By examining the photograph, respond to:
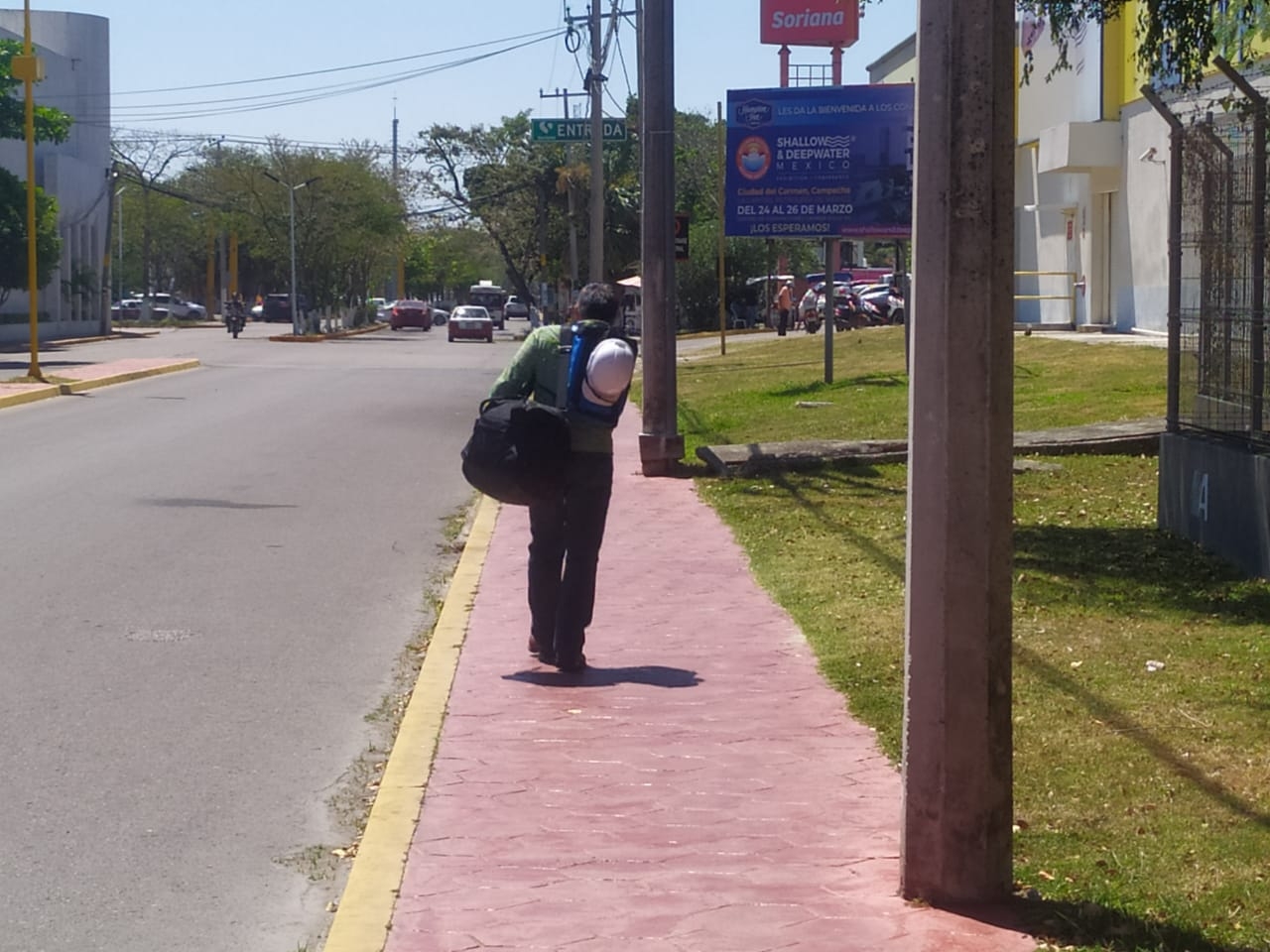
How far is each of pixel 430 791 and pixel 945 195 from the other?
2.75 metres

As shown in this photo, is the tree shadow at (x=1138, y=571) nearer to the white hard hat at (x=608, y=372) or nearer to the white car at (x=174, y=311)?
the white hard hat at (x=608, y=372)

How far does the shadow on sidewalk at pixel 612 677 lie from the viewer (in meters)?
7.68

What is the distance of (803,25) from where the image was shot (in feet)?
179

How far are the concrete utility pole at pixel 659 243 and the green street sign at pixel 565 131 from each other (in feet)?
59.0

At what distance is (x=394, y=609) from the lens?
9.97 metres

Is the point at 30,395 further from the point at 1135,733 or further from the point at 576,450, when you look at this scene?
the point at 1135,733

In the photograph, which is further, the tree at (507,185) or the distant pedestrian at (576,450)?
the tree at (507,185)

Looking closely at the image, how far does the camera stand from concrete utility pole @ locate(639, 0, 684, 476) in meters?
16.0

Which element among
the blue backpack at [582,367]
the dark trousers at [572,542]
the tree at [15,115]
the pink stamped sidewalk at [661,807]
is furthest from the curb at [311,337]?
the blue backpack at [582,367]

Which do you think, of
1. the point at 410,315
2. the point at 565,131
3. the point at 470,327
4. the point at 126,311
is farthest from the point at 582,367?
the point at 126,311

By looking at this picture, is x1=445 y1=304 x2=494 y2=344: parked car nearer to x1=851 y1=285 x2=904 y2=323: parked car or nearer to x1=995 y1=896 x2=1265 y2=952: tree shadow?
x1=851 y1=285 x2=904 y2=323: parked car

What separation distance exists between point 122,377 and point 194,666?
26236 mm

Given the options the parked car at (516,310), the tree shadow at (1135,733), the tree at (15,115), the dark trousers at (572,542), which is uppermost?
the tree at (15,115)

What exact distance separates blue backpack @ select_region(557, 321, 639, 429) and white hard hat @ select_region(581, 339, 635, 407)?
0.10 feet
